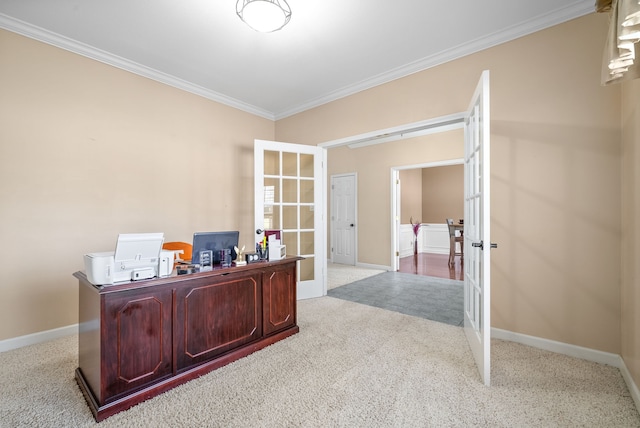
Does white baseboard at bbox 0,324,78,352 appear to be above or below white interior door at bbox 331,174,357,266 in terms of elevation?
below

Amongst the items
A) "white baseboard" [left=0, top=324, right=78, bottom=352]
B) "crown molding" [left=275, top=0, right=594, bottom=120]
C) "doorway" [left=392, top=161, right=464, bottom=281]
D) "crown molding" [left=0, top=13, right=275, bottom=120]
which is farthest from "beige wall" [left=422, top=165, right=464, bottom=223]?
"white baseboard" [left=0, top=324, right=78, bottom=352]

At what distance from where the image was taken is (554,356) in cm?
238

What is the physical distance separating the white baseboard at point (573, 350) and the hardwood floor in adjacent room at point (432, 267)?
2416 mm

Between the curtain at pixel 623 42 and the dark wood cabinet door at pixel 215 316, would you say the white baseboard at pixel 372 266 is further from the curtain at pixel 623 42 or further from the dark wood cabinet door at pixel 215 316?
the curtain at pixel 623 42

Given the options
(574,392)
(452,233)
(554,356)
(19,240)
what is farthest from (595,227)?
(19,240)

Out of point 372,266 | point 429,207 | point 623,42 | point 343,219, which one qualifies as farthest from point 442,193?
point 623,42

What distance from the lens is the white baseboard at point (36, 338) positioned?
2521 millimetres

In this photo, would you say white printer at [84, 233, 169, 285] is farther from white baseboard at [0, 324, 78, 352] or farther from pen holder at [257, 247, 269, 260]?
white baseboard at [0, 324, 78, 352]

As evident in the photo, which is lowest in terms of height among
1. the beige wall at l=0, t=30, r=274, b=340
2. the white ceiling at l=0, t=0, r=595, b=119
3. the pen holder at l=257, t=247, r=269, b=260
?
the pen holder at l=257, t=247, r=269, b=260

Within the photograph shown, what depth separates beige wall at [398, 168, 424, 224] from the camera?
786 cm

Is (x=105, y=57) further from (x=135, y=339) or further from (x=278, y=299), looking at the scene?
(x=278, y=299)

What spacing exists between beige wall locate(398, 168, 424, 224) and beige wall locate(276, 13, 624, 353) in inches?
192

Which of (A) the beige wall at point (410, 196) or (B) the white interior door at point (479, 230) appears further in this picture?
(A) the beige wall at point (410, 196)

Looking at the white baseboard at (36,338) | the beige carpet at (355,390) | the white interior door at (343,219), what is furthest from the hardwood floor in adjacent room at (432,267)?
the white baseboard at (36,338)
